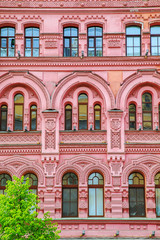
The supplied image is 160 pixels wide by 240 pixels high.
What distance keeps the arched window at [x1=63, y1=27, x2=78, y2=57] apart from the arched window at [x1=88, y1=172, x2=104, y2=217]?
741 cm

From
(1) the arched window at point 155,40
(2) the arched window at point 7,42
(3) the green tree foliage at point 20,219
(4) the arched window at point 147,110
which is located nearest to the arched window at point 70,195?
(3) the green tree foliage at point 20,219

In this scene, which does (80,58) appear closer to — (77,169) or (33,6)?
(33,6)

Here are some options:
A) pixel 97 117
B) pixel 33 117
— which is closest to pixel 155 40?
pixel 97 117

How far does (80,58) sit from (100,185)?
24.8 ft

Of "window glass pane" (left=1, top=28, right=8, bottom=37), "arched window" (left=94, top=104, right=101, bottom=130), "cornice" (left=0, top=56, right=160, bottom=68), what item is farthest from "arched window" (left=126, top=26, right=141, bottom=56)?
Result: "window glass pane" (left=1, top=28, right=8, bottom=37)

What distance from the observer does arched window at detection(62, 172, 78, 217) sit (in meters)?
29.0

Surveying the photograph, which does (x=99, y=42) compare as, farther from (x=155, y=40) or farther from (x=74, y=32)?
(x=155, y=40)

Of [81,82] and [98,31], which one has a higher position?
[98,31]

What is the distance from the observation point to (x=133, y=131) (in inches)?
1171

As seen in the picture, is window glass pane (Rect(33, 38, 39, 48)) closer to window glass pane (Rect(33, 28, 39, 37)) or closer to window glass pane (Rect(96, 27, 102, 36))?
window glass pane (Rect(33, 28, 39, 37))

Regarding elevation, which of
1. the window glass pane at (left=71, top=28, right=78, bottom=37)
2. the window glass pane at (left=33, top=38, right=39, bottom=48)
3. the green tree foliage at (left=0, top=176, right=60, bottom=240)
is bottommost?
the green tree foliage at (left=0, top=176, right=60, bottom=240)

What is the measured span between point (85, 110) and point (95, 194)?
499 cm

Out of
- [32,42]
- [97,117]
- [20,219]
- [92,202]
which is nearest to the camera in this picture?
[20,219]

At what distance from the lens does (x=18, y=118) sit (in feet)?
99.9
